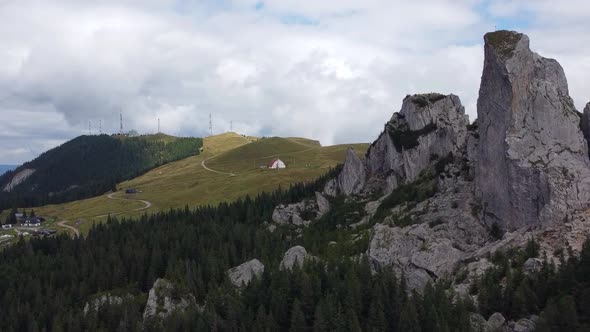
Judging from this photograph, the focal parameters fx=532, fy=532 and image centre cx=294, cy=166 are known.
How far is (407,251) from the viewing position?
4820 inches

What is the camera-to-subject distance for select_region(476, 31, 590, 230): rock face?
107688mm

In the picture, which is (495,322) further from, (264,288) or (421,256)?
(264,288)

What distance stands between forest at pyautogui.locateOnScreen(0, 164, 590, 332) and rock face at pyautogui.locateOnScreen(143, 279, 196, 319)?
240 cm

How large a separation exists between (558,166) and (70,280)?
143 metres

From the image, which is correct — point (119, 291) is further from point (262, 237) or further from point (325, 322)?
point (325, 322)

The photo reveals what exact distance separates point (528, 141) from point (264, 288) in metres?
67.3

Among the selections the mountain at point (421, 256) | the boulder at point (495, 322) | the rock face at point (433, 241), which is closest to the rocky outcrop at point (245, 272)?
the mountain at point (421, 256)

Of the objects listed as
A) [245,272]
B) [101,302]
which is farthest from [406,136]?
[101,302]

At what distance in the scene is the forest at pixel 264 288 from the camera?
90500mm

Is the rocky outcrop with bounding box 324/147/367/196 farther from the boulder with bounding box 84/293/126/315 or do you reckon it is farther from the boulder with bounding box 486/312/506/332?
the boulder with bounding box 486/312/506/332

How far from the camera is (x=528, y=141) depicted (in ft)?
371

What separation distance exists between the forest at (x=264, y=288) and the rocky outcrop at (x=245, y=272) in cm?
281

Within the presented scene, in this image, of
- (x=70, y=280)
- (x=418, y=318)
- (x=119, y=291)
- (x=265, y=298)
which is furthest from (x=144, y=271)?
(x=418, y=318)

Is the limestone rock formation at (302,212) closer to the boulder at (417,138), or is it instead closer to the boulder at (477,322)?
the boulder at (417,138)
